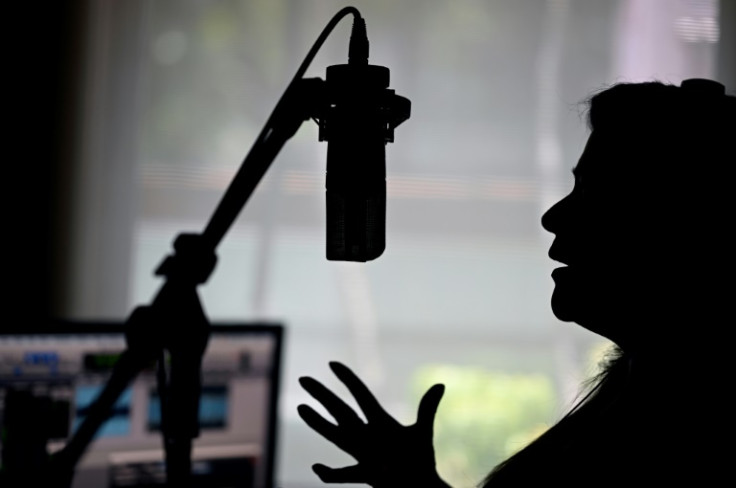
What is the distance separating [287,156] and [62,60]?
25.9 inches

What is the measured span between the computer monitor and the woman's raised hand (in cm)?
62

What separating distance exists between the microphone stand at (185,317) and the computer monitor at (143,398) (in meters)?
0.50

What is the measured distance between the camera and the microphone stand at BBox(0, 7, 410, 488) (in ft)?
2.48

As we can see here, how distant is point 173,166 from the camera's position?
2.16 m

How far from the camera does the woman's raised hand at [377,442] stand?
2.62ft

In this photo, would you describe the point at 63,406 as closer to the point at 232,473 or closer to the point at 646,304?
the point at 232,473

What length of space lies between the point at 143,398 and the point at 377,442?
2.44 ft

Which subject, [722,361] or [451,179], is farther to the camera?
[451,179]

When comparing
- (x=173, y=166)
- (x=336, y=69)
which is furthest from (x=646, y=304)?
(x=173, y=166)

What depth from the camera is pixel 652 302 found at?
80 centimetres

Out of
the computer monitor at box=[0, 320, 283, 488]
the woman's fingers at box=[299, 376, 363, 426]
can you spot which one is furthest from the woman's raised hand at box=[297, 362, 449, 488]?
the computer monitor at box=[0, 320, 283, 488]

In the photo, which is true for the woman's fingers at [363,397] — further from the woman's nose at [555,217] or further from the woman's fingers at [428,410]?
the woman's nose at [555,217]

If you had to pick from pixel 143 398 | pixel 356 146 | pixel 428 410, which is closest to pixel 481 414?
pixel 143 398

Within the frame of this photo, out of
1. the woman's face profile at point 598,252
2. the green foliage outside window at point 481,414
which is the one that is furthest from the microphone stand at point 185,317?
the green foliage outside window at point 481,414
